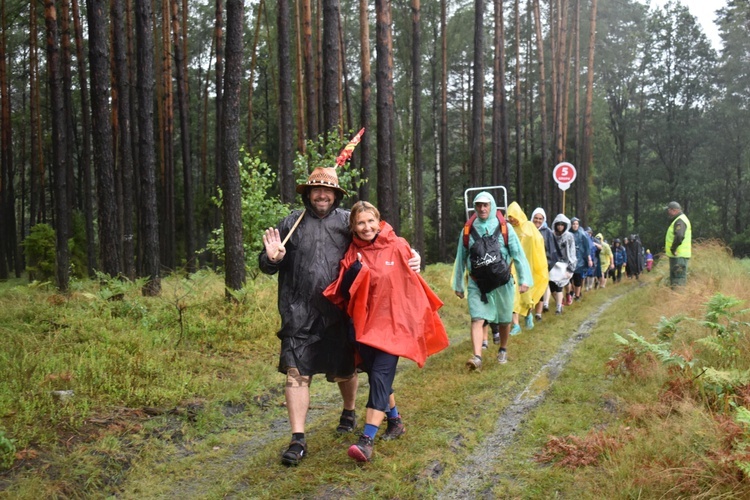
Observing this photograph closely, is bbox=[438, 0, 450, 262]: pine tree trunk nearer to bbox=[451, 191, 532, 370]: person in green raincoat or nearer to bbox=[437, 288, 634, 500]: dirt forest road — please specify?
bbox=[451, 191, 532, 370]: person in green raincoat

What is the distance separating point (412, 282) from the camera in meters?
4.83

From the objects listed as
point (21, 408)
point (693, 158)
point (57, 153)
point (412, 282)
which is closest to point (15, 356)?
point (21, 408)

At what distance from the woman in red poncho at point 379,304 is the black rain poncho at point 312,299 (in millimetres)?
101

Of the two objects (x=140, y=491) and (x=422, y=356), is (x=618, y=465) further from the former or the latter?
(x=140, y=491)

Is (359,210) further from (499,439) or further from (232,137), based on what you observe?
(232,137)

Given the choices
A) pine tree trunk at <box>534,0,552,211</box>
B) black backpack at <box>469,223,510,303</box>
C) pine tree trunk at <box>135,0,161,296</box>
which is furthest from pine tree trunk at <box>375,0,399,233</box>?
pine tree trunk at <box>534,0,552,211</box>

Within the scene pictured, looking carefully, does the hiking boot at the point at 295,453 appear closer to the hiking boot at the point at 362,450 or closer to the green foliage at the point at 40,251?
the hiking boot at the point at 362,450

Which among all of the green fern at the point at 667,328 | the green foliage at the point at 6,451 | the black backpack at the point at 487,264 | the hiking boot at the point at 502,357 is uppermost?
the black backpack at the point at 487,264

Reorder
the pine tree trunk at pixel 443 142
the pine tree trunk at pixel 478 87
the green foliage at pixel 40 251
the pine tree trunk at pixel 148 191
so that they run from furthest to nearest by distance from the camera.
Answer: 1. the pine tree trunk at pixel 443 142
2. the green foliage at pixel 40 251
3. the pine tree trunk at pixel 478 87
4. the pine tree trunk at pixel 148 191

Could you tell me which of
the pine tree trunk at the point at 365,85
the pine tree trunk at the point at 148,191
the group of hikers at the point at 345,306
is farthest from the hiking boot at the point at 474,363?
the pine tree trunk at the point at 365,85

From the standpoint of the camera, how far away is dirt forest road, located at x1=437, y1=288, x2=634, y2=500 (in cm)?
398

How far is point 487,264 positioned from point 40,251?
21371mm

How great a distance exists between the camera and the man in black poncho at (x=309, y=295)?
4523 mm

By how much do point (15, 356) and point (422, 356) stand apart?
164 inches
